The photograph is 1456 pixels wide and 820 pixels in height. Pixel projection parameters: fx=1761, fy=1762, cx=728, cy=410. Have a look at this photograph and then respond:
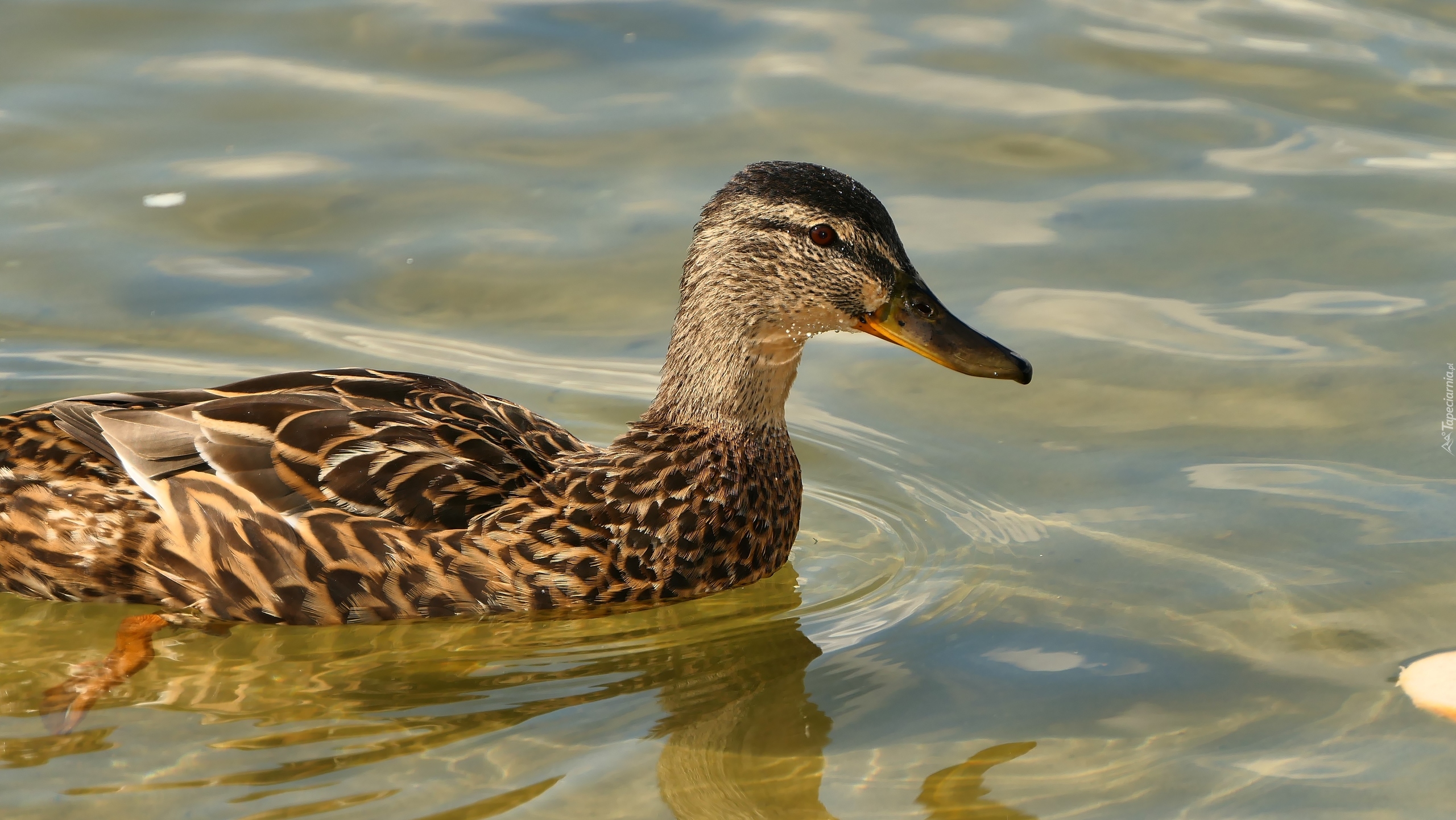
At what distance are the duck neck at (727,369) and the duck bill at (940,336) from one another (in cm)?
43

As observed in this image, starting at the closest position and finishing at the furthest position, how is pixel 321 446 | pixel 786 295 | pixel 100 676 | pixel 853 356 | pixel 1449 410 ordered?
1. pixel 100 676
2. pixel 321 446
3. pixel 786 295
4. pixel 1449 410
5. pixel 853 356

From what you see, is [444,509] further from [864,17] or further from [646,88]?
[864,17]

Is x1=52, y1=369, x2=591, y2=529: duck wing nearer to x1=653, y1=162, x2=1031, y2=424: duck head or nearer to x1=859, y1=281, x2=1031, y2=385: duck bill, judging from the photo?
x1=653, y1=162, x2=1031, y2=424: duck head

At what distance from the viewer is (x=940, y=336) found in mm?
6762

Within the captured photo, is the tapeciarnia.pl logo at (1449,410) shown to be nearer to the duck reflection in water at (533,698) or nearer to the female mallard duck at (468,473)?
the female mallard duck at (468,473)

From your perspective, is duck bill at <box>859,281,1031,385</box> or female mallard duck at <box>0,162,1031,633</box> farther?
duck bill at <box>859,281,1031,385</box>

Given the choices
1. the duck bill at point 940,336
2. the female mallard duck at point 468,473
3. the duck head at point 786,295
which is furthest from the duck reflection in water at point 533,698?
the duck bill at point 940,336

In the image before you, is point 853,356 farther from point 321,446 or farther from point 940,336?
point 321,446

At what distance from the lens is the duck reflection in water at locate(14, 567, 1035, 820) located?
549 centimetres

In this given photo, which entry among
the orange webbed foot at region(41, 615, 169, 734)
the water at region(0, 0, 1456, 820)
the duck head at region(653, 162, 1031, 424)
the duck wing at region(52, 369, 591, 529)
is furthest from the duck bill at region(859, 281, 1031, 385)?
the orange webbed foot at region(41, 615, 169, 734)

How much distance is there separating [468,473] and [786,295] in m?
1.42

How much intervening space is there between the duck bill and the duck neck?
430 mm

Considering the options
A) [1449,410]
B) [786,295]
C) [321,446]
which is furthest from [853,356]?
[321,446]

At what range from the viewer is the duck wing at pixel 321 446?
634 cm
